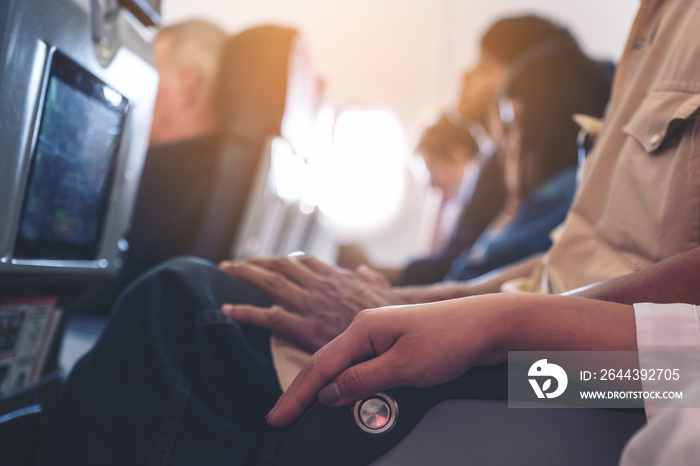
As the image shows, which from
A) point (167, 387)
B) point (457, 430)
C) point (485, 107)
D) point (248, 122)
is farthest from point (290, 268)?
point (485, 107)

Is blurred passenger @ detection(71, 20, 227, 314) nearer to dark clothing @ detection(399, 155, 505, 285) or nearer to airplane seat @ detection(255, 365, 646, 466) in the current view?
airplane seat @ detection(255, 365, 646, 466)

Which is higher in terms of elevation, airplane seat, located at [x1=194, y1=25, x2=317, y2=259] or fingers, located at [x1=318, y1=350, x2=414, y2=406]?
airplane seat, located at [x1=194, y1=25, x2=317, y2=259]

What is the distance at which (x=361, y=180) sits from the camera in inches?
206

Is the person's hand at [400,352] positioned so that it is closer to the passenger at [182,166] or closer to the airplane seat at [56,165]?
the airplane seat at [56,165]

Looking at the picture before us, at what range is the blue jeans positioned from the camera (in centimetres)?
53

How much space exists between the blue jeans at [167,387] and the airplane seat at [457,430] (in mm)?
98

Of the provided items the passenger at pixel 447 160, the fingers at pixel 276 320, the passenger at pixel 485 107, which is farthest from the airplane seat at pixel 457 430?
the passenger at pixel 447 160

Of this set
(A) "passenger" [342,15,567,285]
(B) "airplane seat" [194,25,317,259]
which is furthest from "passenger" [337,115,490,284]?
(B) "airplane seat" [194,25,317,259]

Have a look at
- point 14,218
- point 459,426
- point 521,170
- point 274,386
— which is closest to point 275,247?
point 521,170

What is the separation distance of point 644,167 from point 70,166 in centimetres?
88

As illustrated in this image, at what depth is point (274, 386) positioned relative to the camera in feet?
1.86

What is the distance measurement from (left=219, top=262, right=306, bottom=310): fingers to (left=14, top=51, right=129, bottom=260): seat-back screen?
0.96ft

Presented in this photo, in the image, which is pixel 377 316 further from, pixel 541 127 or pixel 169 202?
pixel 541 127

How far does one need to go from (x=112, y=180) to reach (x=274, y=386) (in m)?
0.60
